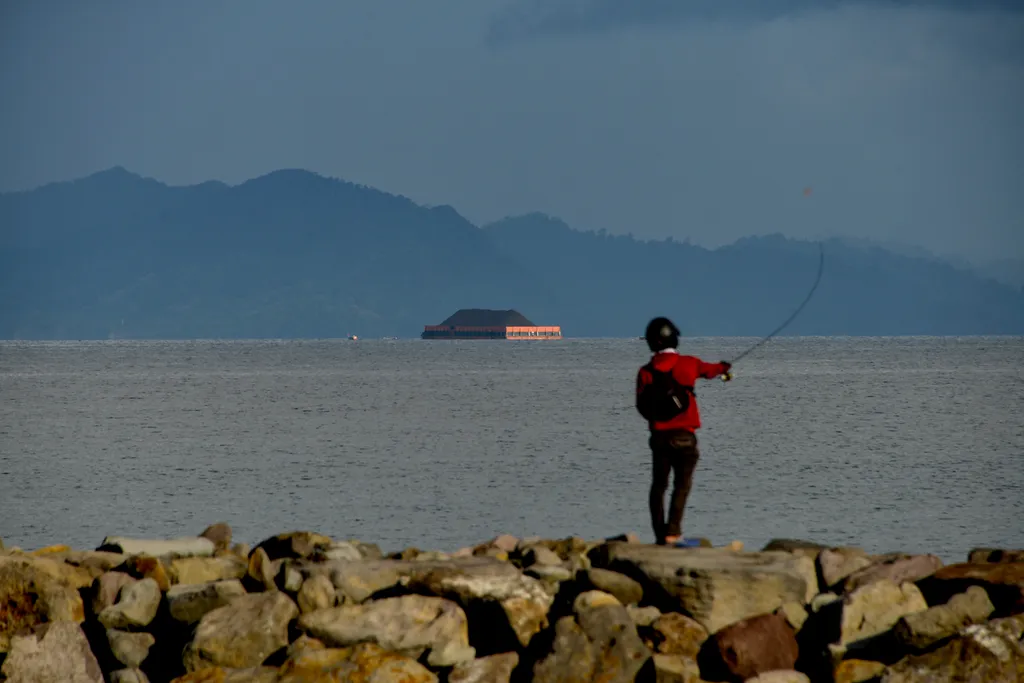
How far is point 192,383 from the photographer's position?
9075 centimetres

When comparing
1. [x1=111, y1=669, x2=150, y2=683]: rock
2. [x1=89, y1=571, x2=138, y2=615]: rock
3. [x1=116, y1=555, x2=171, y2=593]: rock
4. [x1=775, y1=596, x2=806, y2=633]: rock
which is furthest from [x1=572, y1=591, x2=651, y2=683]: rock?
[x1=89, y1=571, x2=138, y2=615]: rock

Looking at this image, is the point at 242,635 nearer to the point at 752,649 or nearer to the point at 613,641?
the point at 613,641

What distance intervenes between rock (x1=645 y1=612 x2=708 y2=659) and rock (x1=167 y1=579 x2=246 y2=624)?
3.22 m

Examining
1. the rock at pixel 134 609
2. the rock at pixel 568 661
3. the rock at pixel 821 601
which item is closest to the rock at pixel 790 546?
the rock at pixel 821 601

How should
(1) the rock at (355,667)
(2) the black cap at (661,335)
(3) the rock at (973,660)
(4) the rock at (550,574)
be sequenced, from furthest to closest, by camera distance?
(2) the black cap at (661,335)
(4) the rock at (550,574)
(1) the rock at (355,667)
(3) the rock at (973,660)

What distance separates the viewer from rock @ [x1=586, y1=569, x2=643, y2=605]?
10.1 metres

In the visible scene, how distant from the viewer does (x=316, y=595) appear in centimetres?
1036

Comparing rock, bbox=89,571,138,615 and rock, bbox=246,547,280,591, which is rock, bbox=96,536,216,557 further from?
rock, bbox=246,547,280,591

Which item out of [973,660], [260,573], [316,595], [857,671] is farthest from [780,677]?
[260,573]

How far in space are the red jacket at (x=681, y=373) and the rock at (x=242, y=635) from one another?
328 centimetres

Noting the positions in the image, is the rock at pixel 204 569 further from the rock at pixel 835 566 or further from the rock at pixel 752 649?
the rock at pixel 835 566

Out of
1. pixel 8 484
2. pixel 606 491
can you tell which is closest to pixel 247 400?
pixel 8 484

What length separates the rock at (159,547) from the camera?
1259 centimetres

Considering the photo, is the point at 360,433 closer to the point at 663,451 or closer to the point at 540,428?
the point at 540,428
